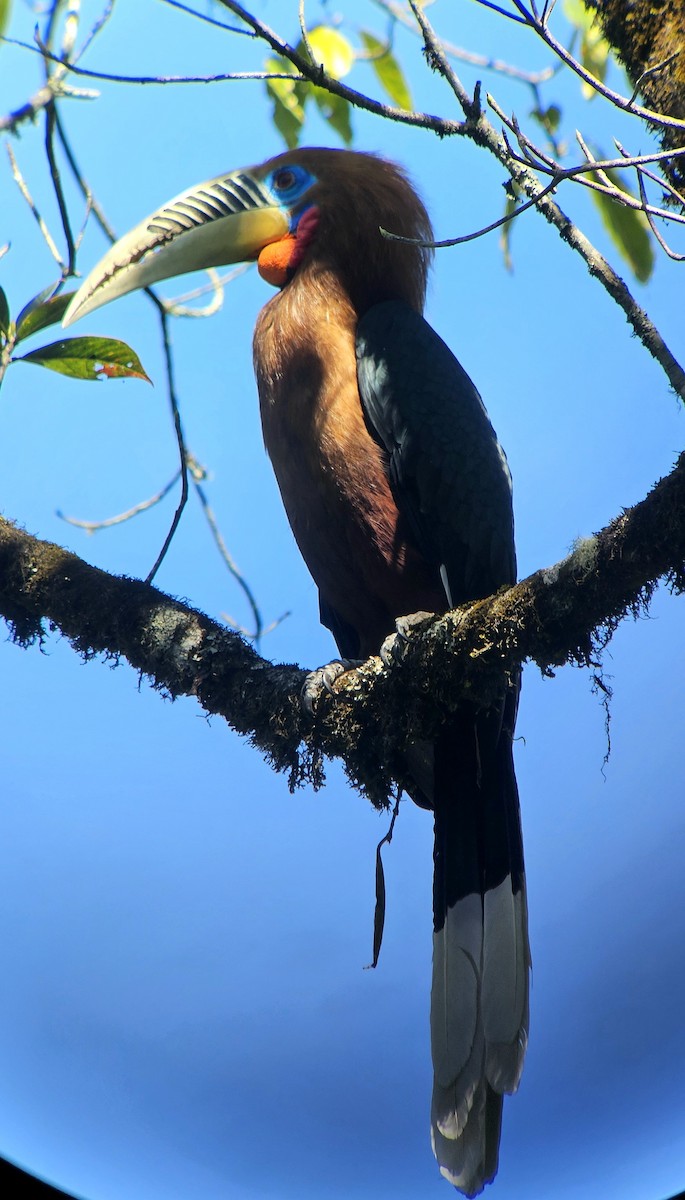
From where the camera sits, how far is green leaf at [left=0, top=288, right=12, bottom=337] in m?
1.19

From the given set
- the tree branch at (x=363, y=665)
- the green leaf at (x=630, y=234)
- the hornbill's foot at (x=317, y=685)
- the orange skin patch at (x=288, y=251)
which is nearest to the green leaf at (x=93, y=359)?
the tree branch at (x=363, y=665)

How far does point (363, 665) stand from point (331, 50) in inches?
28.7

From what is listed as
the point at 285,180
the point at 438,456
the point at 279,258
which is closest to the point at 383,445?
the point at 438,456

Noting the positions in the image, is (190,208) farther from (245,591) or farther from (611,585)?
(611,585)

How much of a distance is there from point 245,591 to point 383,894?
13.8 inches

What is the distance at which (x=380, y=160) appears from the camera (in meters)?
1.73

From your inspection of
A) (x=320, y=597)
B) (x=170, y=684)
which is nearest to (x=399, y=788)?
(x=170, y=684)

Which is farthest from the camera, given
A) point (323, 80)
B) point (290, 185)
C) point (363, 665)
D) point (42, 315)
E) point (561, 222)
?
point (290, 185)

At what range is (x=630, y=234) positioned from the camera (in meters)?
1.07

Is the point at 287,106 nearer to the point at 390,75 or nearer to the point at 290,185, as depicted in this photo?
the point at 390,75

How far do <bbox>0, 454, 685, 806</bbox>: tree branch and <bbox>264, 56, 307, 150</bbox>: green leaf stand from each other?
0.55 metres

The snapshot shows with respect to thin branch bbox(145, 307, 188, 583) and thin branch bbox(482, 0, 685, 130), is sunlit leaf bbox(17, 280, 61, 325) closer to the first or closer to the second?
thin branch bbox(145, 307, 188, 583)

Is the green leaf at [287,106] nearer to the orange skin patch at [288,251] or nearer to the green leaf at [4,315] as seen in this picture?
the green leaf at [4,315]

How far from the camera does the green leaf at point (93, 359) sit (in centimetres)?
111
